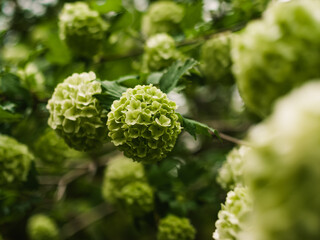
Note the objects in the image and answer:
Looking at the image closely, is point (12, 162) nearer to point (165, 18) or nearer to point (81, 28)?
point (81, 28)

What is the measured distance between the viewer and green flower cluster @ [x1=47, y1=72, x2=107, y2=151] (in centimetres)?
158

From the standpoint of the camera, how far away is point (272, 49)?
78cm

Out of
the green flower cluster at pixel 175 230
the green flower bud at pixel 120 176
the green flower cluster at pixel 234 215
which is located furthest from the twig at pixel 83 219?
the green flower cluster at pixel 234 215

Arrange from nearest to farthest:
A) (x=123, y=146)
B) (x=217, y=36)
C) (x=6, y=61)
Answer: (x=123, y=146) → (x=217, y=36) → (x=6, y=61)

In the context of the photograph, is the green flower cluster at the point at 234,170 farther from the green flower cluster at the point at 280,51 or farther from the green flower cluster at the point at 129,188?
the green flower cluster at the point at 280,51

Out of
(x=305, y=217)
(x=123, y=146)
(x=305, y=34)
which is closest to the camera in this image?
(x=305, y=217)

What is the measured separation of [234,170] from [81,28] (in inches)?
57.6

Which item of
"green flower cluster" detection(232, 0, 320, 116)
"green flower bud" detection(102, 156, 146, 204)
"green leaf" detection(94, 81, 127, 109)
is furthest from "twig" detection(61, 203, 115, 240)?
"green flower cluster" detection(232, 0, 320, 116)

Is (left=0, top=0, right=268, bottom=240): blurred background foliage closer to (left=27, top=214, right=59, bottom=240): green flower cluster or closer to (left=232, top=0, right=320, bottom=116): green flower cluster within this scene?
(left=27, top=214, right=59, bottom=240): green flower cluster

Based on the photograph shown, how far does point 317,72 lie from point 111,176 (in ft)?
6.72

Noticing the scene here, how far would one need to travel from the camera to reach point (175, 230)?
2.08 meters

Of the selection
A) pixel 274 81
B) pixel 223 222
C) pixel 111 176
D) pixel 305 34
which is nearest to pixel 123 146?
pixel 223 222

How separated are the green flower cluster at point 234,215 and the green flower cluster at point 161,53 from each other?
113 centimetres

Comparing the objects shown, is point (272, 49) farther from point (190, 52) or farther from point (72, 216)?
point (72, 216)
